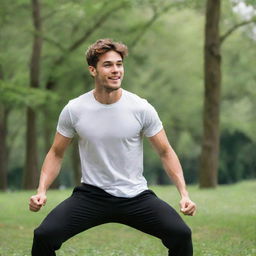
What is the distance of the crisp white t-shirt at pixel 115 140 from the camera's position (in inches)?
239

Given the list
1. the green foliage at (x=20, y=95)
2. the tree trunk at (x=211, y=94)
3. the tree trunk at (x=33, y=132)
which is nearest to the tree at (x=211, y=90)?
the tree trunk at (x=211, y=94)

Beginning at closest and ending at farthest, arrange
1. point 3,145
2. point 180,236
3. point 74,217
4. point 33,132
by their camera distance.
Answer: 1. point 180,236
2. point 74,217
3. point 33,132
4. point 3,145

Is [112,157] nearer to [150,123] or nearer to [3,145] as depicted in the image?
[150,123]

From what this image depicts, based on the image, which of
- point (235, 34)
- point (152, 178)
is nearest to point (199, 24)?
point (235, 34)

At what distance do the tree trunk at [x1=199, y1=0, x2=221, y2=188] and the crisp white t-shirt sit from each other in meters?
19.3

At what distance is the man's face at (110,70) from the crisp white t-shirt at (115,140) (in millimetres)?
208

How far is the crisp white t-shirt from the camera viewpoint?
239 inches

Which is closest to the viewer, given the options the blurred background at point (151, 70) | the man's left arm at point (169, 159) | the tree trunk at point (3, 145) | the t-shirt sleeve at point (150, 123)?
the man's left arm at point (169, 159)

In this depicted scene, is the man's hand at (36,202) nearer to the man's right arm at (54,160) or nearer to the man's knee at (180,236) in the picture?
the man's right arm at (54,160)

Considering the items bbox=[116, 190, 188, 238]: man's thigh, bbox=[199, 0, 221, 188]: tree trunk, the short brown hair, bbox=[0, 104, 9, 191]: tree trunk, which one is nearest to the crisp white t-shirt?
bbox=[116, 190, 188, 238]: man's thigh

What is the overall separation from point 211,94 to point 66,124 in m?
19.8

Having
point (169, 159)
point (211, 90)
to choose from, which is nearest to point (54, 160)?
point (169, 159)

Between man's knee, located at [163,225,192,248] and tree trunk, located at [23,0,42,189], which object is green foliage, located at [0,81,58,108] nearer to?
tree trunk, located at [23,0,42,189]

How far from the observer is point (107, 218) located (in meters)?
6.09
